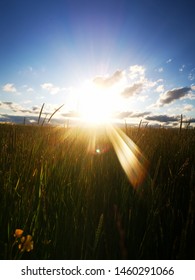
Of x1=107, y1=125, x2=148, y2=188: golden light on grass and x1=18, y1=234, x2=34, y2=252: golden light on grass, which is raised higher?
x1=107, y1=125, x2=148, y2=188: golden light on grass

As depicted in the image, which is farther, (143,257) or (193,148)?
(193,148)

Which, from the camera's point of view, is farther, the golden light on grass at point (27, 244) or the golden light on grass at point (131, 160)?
the golden light on grass at point (131, 160)

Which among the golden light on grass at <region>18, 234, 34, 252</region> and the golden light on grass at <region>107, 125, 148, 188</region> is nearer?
the golden light on grass at <region>18, 234, 34, 252</region>

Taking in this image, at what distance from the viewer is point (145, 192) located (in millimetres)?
1923

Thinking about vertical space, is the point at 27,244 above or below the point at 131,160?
below

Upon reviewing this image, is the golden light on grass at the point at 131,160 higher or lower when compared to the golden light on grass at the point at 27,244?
higher

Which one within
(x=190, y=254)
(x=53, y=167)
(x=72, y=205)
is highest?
(x=53, y=167)

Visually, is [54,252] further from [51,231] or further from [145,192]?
[145,192]

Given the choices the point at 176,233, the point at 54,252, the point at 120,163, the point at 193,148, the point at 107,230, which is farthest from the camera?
the point at 193,148

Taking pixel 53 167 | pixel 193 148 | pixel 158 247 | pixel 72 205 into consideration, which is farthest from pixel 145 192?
pixel 193 148

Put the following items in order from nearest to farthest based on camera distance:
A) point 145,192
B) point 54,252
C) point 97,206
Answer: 1. point 54,252
2. point 97,206
3. point 145,192

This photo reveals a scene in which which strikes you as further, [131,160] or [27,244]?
[131,160]

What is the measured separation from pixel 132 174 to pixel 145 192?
0.39 meters

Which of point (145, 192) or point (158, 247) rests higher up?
point (145, 192)
